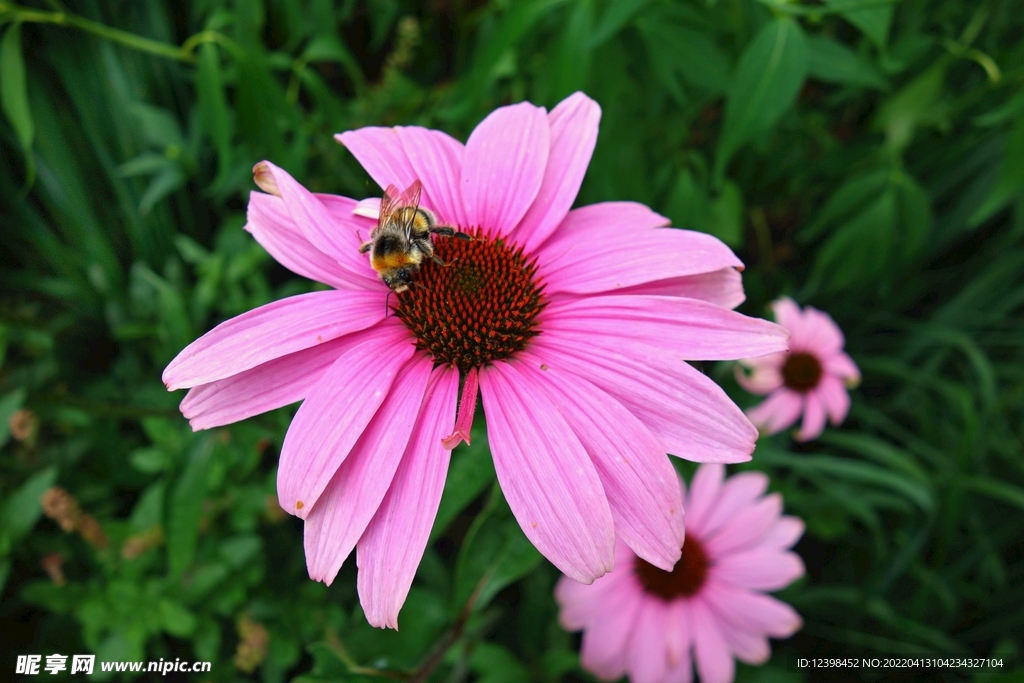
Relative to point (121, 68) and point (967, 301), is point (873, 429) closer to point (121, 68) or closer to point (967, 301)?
point (967, 301)

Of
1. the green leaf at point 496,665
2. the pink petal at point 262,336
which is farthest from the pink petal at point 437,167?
the green leaf at point 496,665

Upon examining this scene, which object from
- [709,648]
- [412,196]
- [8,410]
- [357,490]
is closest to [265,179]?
[412,196]

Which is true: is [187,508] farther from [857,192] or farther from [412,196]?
[857,192]

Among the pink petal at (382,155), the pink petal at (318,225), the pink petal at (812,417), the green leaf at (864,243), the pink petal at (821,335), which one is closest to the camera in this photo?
the pink petal at (318,225)

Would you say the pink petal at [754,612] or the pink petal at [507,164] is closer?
the pink petal at [507,164]

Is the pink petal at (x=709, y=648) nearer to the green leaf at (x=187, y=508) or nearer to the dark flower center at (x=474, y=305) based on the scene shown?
the dark flower center at (x=474, y=305)
